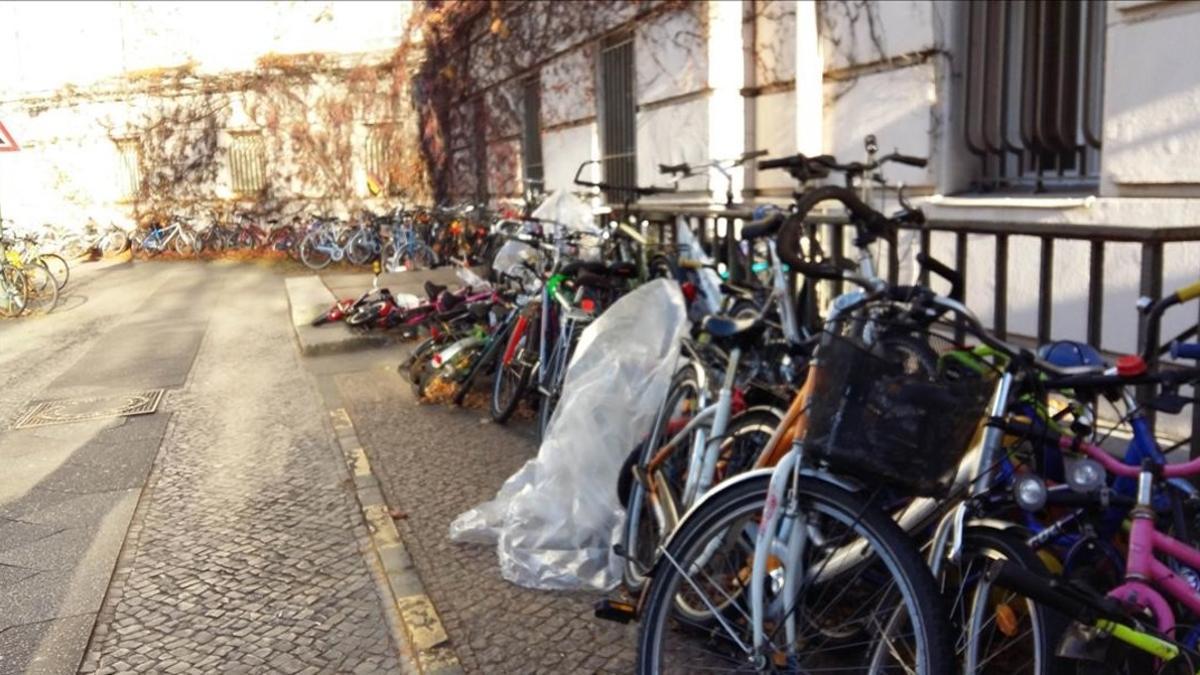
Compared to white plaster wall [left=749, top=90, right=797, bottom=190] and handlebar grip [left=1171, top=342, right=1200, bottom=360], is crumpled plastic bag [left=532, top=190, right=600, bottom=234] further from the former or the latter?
handlebar grip [left=1171, top=342, right=1200, bottom=360]

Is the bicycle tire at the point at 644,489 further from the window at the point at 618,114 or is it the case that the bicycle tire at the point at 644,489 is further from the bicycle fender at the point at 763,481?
the window at the point at 618,114

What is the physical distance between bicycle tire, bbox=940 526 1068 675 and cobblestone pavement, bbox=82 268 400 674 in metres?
1.85

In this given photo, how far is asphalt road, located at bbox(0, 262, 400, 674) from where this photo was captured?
348cm

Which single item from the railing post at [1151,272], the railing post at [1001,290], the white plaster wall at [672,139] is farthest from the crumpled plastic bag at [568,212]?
the railing post at [1151,272]

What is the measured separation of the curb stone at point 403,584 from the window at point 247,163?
61.2 feet

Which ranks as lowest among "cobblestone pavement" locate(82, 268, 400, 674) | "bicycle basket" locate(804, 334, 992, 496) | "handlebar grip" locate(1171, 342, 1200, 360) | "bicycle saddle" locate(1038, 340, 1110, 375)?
"cobblestone pavement" locate(82, 268, 400, 674)

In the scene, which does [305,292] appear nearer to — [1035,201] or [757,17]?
[757,17]

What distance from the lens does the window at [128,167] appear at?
22766mm

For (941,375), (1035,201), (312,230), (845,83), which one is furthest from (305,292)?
(941,375)

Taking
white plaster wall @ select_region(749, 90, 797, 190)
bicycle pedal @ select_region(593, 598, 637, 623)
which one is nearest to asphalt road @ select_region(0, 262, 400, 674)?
bicycle pedal @ select_region(593, 598, 637, 623)

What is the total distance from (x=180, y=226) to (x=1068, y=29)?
806 inches

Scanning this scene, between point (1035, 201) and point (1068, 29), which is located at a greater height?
point (1068, 29)

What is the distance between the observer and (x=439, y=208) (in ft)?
58.6

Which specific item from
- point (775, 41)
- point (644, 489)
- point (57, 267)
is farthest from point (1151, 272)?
point (57, 267)
